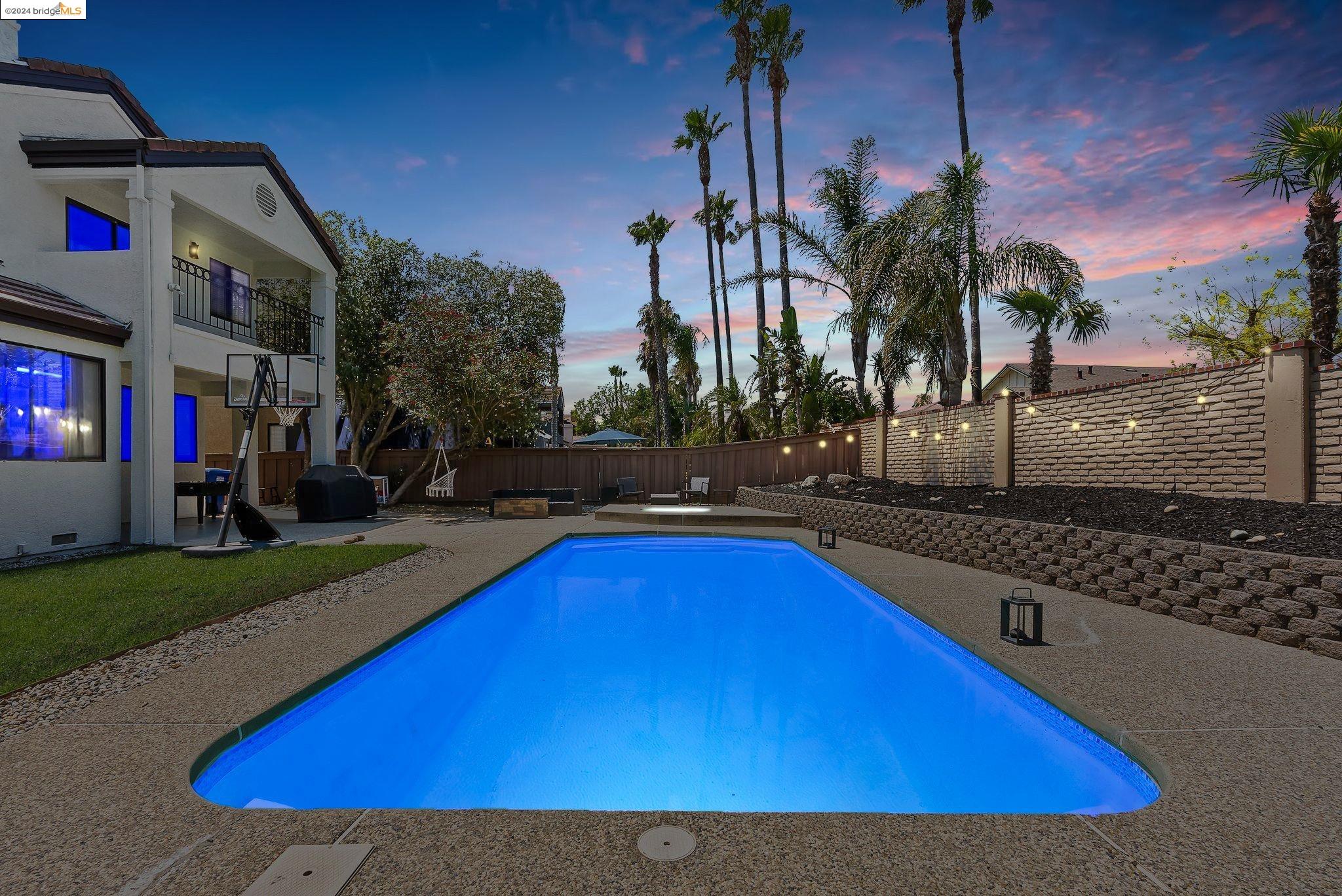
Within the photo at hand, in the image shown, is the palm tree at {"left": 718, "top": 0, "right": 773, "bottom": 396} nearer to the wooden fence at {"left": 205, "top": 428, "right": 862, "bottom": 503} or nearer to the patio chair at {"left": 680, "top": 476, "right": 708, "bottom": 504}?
the wooden fence at {"left": 205, "top": 428, "right": 862, "bottom": 503}

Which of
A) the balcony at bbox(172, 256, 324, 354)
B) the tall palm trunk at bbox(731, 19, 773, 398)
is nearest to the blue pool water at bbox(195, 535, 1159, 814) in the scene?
the balcony at bbox(172, 256, 324, 354)

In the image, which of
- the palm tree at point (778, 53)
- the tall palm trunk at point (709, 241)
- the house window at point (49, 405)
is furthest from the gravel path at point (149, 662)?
the tall palm trunk at point (709, 241)

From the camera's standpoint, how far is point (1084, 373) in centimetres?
2861

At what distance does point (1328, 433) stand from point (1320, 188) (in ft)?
11.6

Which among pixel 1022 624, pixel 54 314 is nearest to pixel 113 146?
pixel 54 314

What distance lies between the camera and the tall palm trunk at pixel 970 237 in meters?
9.95

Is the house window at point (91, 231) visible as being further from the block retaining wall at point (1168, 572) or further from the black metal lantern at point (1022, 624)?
the block retaining wall at point (1168, 572)

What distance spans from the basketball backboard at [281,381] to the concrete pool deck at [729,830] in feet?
23.6

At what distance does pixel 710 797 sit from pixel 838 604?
354cm

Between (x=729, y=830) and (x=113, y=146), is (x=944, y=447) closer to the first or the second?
(x=729, y=830)

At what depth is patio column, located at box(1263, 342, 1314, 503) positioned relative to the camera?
520 cm

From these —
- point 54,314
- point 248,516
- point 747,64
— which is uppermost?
point 747,64

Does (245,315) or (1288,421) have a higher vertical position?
(245,315)

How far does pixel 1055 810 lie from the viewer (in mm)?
2645
